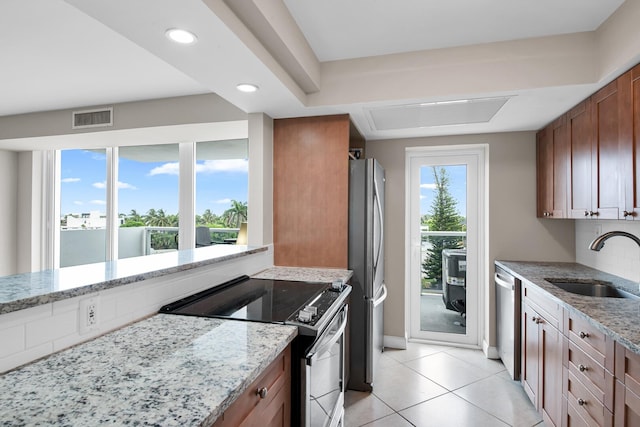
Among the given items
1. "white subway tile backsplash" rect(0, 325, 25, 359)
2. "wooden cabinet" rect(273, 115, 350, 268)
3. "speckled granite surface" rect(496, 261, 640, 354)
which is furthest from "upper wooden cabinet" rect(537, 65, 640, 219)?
"white subway tile backsplash" rect(0, 325, 25, 359)

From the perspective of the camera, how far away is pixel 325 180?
2.66m

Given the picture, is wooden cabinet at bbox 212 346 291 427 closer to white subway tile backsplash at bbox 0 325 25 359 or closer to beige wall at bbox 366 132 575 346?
white subway tile backsplash at bbox 0 325 25 359

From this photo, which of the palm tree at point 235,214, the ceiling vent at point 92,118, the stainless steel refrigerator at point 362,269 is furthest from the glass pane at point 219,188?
the stainless steel refrigerator at point 362,269

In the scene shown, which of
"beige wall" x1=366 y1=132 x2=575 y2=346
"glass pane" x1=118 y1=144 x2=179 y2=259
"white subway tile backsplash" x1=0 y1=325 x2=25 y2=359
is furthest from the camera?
"glass pane" x1=118 y1=144 x2=179 y2=259

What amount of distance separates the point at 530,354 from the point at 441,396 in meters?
0.72

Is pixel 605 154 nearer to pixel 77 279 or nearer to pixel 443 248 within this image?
pixel 443 248

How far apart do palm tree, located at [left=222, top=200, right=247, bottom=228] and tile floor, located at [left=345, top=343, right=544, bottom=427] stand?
2.29m

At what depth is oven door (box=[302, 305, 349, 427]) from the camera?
53.2 inches

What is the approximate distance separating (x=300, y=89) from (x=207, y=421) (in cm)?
212

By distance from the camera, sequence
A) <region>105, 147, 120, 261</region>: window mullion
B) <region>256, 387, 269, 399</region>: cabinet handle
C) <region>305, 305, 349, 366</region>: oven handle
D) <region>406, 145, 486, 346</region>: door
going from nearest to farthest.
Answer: <region>256, 387, 269, 399</region>: cabinet handle, <region>305, 305, 349, 366</region>: oven handle, <region>406, 145, 486, 346</region>: door, <region>105, 147, 120, 261</region>: window mullion

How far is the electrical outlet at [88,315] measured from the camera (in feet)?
3.76

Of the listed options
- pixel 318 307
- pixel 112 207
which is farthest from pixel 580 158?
pixel 112 207

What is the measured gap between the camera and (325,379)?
163cm

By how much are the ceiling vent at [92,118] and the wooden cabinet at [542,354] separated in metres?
4.01
